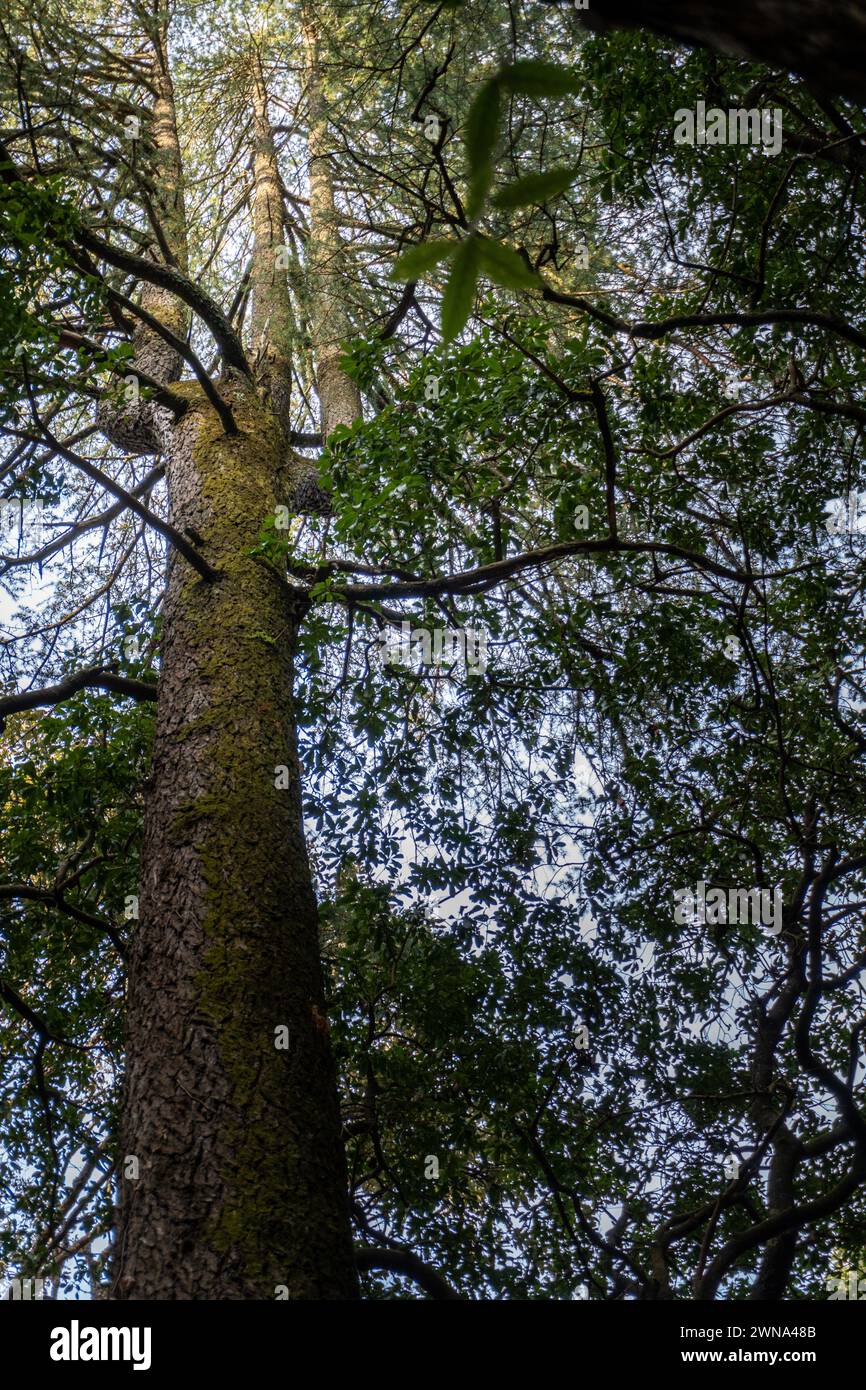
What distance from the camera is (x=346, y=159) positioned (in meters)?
6.95

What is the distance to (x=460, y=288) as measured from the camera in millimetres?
676

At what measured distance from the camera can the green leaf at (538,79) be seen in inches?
26.3

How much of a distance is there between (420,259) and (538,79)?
0.13 metres

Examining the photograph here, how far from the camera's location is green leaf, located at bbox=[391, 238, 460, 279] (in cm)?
70

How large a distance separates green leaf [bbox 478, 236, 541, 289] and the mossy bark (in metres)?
2.39

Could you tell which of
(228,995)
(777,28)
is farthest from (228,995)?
(777,28)

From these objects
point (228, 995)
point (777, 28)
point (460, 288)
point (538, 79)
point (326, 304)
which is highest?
point (326, 304)

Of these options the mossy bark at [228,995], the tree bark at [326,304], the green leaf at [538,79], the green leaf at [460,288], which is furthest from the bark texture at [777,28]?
the tree bark at [326,304]

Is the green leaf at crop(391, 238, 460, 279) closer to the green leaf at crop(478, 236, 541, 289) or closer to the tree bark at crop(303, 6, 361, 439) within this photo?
the green leaf at crop(478, 236, 541, 289)

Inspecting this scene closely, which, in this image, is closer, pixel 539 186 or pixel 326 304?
pixel 539 186

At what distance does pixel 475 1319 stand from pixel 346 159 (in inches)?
267

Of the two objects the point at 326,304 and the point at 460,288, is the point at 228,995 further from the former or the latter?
the point at 326,304

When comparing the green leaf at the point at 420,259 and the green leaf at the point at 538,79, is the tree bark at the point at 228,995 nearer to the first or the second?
the green leaf at the point at 420,259

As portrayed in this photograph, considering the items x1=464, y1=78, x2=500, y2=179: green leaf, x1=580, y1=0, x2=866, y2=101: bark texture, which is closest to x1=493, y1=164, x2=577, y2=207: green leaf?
x1=464, y1=78, x2=500, y2=179: green leaf
